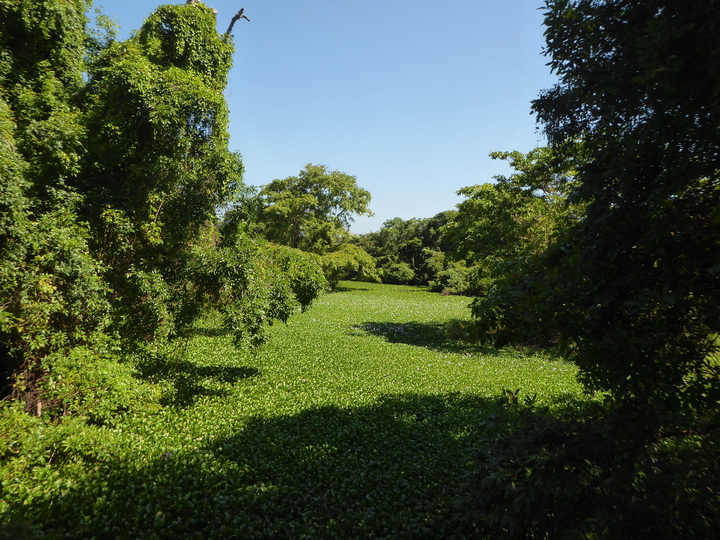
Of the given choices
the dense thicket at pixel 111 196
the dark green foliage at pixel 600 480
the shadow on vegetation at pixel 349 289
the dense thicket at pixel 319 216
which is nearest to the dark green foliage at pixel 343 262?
the dense thicket at pixel 319 216

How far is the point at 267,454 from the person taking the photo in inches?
291

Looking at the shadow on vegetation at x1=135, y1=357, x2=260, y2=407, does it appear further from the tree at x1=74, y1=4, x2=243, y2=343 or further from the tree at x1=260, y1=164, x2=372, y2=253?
the tree at x1=260, y1=164, x2=372, y2=253

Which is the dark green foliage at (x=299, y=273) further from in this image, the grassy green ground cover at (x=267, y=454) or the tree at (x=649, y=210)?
the tree at (x=649, y=210)

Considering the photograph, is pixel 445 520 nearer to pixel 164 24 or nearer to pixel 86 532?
pixel 86 532

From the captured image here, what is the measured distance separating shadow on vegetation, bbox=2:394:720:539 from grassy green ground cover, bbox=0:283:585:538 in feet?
0.10

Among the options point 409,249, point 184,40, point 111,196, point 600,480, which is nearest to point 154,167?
point 111,196

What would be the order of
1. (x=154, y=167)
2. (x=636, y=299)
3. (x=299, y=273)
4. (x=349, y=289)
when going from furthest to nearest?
(x=349, y=289)
(x=299, y=273)
(x=154, y=167)
(x=636, y=299)

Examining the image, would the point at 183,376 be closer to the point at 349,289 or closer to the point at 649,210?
the point at 649,210

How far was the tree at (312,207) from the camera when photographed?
33.2 meters

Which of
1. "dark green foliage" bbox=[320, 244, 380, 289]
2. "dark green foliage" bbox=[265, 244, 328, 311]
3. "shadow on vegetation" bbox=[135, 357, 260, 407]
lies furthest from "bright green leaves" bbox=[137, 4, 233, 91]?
"dark green foliage" bbox=[320, 244, 380, 289]

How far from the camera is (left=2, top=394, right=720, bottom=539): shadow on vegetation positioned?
3061 mm

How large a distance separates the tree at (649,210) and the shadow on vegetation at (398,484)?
72cm

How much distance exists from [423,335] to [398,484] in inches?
619

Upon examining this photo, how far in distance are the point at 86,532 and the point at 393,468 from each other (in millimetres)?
4820
